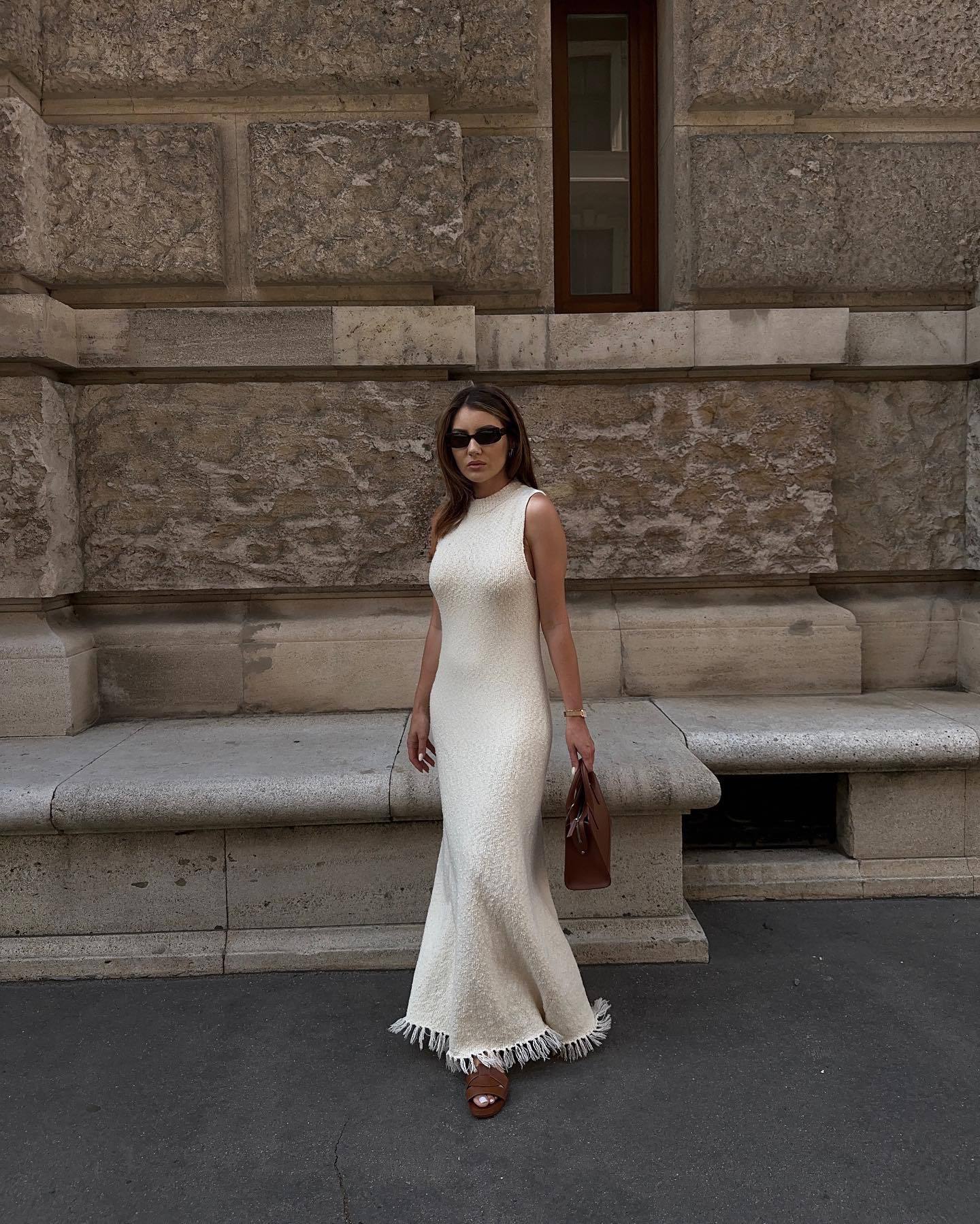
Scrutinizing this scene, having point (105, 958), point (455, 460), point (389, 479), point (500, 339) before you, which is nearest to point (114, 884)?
point (105, 958)

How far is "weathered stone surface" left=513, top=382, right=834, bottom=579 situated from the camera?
4344 mm

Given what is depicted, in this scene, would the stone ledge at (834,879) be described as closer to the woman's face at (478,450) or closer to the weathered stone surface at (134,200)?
the woman's face at (478,450)

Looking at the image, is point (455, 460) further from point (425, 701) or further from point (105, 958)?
point (105, 958)

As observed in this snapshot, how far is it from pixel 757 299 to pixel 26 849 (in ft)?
12.5

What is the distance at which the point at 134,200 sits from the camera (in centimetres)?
412

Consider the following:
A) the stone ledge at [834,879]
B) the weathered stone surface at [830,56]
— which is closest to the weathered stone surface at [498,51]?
the weathered stone surface at [830,56]

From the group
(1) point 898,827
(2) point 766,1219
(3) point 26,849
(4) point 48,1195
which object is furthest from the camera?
(1) point 898,827

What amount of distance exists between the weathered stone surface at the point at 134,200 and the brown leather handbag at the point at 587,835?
9.39 feet

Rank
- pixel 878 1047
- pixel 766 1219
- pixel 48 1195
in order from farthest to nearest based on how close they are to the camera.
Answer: pixel 878 1047
pixel 48 1195
pixel 766 1219

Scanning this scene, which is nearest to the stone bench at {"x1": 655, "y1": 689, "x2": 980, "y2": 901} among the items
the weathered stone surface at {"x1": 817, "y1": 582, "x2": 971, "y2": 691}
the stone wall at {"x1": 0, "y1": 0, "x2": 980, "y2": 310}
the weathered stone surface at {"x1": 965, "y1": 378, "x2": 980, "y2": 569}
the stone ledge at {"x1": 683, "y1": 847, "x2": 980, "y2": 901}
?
the stone ledge at {"x1": 683, "y1": 847, "x2": 980, "y2": 901}

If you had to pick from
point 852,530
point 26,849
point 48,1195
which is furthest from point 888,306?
point 48,1195

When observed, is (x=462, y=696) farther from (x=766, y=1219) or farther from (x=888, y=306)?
(x=888, y=306)

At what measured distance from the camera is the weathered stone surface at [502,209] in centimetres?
433

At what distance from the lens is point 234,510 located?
4.26 metres
